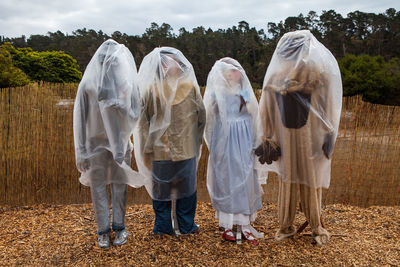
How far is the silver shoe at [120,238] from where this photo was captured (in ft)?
9.20

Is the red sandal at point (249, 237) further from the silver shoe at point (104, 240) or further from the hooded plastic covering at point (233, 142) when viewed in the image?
the silver shoe at point (104, 240)

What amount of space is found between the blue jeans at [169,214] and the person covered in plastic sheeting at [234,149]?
0.25 m

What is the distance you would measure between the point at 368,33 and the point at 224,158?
2043 cm

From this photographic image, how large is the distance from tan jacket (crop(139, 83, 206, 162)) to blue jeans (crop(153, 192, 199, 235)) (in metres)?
0.43

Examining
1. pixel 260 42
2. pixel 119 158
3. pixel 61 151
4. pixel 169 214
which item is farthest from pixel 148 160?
pixel 260 42

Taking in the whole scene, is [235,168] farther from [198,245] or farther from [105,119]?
[105,119]

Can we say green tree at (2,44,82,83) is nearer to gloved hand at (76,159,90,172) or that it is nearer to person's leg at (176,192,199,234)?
gloved hand at (76,159,90,172)

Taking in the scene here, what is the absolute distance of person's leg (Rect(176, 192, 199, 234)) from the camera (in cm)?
291

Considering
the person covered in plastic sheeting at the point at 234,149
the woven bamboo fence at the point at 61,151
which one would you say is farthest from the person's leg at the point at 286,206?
the woven bamboo fence at the point at 61,151

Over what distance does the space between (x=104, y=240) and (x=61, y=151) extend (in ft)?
5.56

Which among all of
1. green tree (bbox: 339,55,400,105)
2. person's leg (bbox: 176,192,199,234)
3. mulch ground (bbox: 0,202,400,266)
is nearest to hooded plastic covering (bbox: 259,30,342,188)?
mulch ground (bbox: 0,202,400,266)

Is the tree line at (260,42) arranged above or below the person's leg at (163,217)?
above

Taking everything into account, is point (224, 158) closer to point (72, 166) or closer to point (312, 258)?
point (312, 258)

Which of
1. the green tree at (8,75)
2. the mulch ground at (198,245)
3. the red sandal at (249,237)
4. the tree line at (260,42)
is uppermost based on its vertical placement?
the tree line at (260,42)
